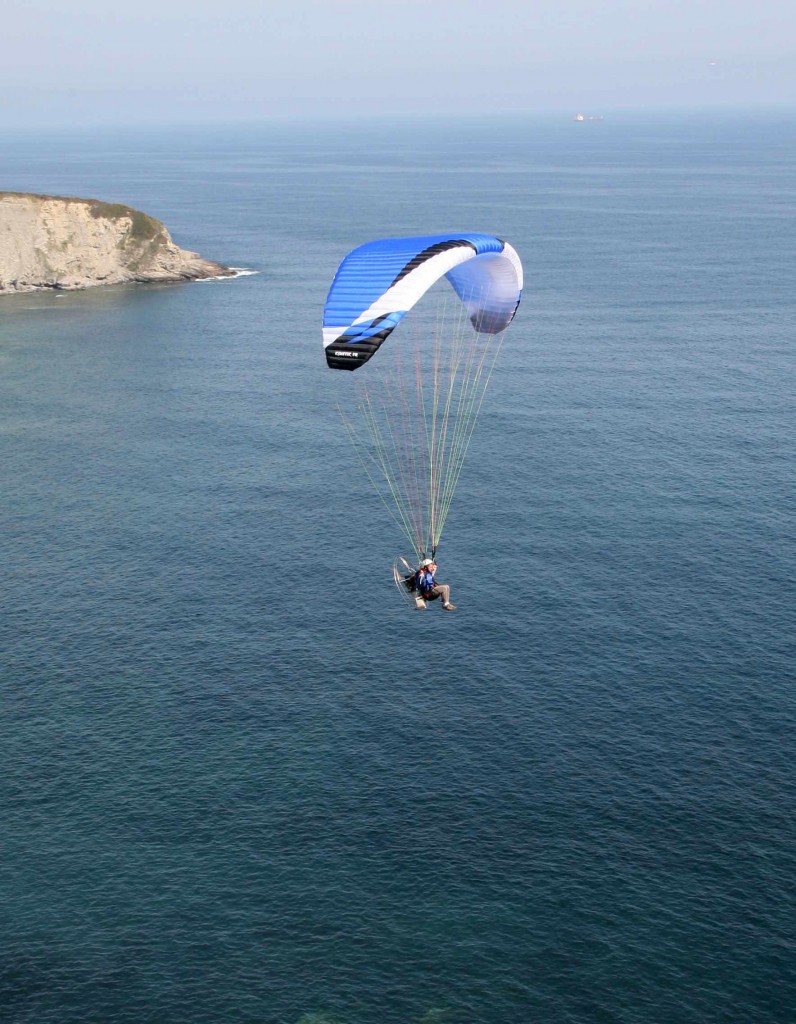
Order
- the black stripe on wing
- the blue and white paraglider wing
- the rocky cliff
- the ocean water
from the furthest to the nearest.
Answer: the rocky cliff, the ocean water, the black stripe on wing, the blue and white paraglider wing

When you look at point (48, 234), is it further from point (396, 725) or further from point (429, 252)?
point (429, 252)

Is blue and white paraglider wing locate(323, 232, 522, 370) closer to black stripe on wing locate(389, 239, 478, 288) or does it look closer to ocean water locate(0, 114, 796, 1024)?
black stripe on wing locate(389, 239, 478, 288)

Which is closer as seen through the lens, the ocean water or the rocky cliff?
the ocean water

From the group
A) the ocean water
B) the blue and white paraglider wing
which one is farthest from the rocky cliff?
the blue and white paraglider wing

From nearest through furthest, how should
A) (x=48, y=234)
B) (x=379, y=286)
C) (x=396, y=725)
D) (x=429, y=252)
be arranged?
1. (x=379, y=286)
2. (x=429, y=252)
3. (x=396, y=725)
4. (x=48, y=234)

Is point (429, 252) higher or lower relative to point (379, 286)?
higher

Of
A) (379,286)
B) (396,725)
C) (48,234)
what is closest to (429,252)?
(379,286)

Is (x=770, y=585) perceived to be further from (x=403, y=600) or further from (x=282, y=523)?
(x=282, y=523)

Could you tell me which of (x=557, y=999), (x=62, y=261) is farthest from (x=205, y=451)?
(x=62, y=261)
